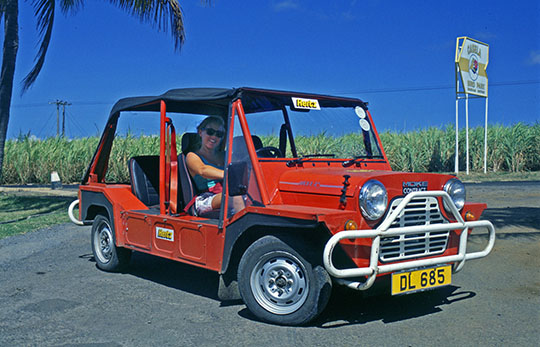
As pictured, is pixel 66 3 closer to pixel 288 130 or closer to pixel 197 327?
pixel 288 130

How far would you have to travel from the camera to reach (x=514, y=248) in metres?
7.38

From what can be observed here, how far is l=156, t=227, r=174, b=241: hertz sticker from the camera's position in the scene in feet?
17.9

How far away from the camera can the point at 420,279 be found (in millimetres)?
4406

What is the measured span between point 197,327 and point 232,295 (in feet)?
1.83

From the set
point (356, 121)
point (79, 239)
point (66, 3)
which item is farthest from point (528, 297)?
point (66, 3)

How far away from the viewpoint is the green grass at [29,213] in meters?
10.00

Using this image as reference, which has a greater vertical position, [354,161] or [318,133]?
[318,133]

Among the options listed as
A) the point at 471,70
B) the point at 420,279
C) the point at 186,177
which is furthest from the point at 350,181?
the point at 471,70

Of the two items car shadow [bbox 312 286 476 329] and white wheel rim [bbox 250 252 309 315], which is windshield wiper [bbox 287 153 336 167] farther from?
car shadow [bbox 312 286 476 329]

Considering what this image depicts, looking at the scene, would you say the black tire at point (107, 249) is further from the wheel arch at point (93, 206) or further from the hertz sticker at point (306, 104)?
the hertz sticker at point (306, 104)

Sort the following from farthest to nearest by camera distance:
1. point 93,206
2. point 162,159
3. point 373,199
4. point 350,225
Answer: point 93,206
point 162,159
point 373,199
point 350,225

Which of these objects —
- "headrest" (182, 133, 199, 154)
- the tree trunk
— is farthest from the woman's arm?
the tree trunk

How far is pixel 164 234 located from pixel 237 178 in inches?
45.7

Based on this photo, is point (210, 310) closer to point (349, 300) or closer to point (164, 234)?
point (164, 234)
